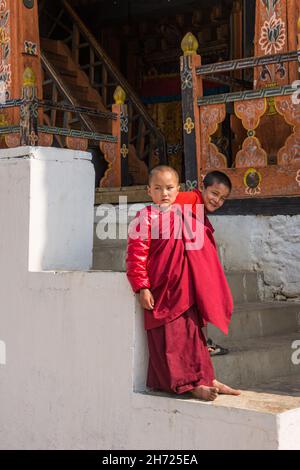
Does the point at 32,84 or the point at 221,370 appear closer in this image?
the point at 221,370

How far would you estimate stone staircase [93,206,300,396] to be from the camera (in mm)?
4949

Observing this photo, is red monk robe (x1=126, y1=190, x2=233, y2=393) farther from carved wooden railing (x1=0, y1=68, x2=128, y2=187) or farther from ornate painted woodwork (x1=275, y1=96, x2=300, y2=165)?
carved wooden railing (x1=0, y1=68, x2=128, y2=187)

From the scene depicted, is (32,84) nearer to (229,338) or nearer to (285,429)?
(229,338)

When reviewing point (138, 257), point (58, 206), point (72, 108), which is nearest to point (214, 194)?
point (138, 257)

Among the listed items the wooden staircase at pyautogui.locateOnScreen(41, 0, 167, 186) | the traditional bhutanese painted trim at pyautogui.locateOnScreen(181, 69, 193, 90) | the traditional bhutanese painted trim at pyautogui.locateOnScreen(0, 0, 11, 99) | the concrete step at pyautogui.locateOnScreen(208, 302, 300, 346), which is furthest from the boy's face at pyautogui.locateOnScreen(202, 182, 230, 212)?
the wooden staircase at pyautogui.locateOnScreen(41, 0, 167, 186)

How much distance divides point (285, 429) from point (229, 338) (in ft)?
5.20

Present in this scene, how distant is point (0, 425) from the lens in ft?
17.3

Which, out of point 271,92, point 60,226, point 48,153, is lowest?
point 60,226

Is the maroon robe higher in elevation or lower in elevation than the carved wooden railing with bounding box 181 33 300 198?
lower

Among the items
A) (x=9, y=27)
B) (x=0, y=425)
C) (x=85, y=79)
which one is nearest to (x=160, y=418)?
(x=0, y=425)

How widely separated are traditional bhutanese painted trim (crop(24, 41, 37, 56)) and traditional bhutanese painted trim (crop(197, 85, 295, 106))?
2.37 meters

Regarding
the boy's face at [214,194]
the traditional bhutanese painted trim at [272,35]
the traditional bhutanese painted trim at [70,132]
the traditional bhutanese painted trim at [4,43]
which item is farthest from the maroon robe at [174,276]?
the traditional bhutanese painted trim at [4,43]

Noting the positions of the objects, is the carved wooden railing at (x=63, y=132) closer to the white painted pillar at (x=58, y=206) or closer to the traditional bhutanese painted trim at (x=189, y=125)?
the traditional bhutanese painted trim at (x=189, y=125)

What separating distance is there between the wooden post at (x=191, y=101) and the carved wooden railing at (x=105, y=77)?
4.22m
